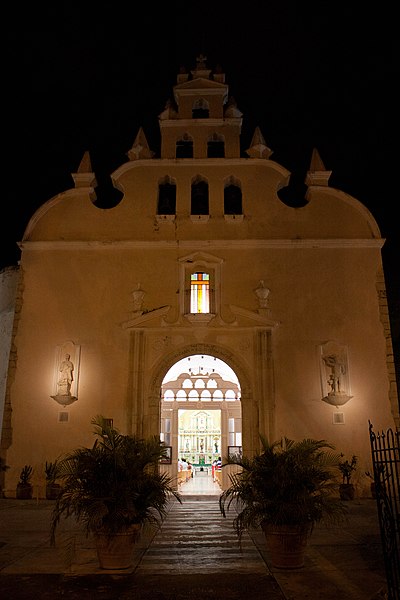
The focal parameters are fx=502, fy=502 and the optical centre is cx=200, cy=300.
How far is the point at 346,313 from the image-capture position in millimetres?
14188

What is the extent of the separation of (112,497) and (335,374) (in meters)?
8.83

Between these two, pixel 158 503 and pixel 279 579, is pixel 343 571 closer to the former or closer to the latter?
pixel 279 579

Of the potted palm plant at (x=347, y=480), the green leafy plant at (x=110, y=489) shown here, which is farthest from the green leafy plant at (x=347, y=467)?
the green leafy plant at (x=110, y=489)

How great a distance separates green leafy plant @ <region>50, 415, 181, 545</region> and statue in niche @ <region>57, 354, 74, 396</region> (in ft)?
23.4

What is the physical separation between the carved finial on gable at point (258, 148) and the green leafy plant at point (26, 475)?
11210mm

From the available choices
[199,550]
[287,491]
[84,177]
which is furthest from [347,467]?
[84,177]

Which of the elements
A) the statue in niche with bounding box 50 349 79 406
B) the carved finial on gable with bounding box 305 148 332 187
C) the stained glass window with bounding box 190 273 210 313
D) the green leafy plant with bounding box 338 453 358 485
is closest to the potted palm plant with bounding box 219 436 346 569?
the green leafy plant with bounding box 338 453 358 485

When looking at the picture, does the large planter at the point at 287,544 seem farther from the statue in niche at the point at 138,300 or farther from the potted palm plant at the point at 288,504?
the statue in niche at the point at 138,300

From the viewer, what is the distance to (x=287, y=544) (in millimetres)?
6098

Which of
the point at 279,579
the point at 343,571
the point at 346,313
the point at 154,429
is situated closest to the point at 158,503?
the point at 279,579

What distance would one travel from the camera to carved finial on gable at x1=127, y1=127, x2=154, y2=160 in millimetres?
15836

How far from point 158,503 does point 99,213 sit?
35.3 ft

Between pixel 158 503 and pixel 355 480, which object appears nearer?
pixel 158 503

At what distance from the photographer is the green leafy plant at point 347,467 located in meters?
12.6
